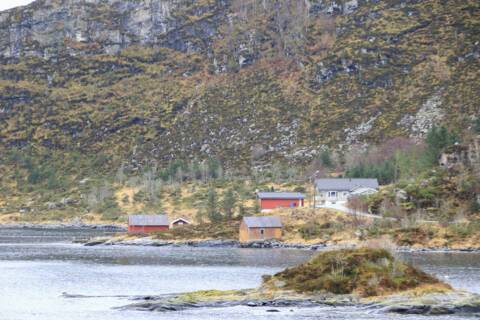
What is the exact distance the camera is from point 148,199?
19500 centimetres

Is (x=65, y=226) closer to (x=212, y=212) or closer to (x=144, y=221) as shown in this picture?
(x=144, y=221)

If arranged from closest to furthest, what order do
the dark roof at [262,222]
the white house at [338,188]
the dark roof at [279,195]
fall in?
the dark roof at [262,222] → the dark roof at [279,195] → the white house at [338,188]

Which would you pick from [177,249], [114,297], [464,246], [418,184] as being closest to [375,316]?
[114,297]

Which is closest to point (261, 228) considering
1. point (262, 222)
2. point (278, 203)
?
point (262, 222)

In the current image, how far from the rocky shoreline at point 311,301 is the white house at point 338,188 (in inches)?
3555

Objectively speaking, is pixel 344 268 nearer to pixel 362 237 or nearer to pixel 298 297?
pixel 298 297

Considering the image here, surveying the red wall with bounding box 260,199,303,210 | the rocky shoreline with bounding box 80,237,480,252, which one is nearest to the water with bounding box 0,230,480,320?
the rocky shoreline with bounding box 80,237,480,252

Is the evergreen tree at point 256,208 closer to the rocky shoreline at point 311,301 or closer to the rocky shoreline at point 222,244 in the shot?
the rocky shoreline at point 222,244

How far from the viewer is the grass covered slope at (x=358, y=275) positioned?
64625 mm

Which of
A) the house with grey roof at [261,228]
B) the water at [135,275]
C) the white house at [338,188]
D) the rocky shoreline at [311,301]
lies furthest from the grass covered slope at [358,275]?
the white house at [338,188]

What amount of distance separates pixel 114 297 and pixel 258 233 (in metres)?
62.6

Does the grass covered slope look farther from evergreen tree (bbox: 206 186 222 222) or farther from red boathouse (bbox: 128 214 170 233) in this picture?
red boathouse (bbox: 128 214 170 233)

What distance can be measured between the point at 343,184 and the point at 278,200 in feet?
45.2

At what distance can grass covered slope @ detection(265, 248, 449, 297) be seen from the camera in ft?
212
